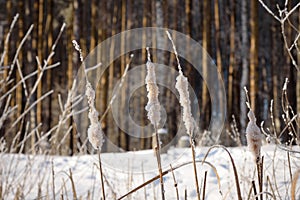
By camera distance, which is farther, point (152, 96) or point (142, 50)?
point (142, 50)

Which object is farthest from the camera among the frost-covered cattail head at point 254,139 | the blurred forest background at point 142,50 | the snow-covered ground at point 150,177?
the blurred forest background at point 142,50

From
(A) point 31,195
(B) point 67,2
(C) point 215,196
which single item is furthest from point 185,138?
(B) point 67,2

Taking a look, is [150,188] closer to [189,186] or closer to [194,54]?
[189,186]

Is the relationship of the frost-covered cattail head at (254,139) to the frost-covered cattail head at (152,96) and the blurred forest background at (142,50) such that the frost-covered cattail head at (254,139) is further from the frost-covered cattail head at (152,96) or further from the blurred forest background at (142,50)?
the blurred forest background at (142,50)

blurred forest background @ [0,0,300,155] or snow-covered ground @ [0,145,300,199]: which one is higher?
blurred forest background @ [0,0,300,155]

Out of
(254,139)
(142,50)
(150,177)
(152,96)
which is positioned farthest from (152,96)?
(142,50)

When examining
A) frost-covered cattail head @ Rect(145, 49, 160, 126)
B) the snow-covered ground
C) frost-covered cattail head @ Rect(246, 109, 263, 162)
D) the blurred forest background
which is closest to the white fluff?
frost-covered cattail head @ Rect(145, 49, 160, 126)

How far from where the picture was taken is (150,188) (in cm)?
253

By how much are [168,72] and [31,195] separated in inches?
429

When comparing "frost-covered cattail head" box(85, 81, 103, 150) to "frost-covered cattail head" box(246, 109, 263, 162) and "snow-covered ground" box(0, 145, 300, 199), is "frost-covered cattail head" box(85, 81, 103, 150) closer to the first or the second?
"frost-covered cattail head" box(246, 109, 263, 162)

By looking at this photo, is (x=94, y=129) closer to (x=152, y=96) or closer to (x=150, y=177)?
(x=152, y=96)

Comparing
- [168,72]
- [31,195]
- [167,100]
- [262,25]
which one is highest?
[262,25]

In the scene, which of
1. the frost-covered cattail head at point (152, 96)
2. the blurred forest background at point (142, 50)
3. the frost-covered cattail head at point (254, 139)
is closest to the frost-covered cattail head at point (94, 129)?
the frost-covered cattail head at point (152, 96)

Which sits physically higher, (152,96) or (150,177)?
(152,96)
